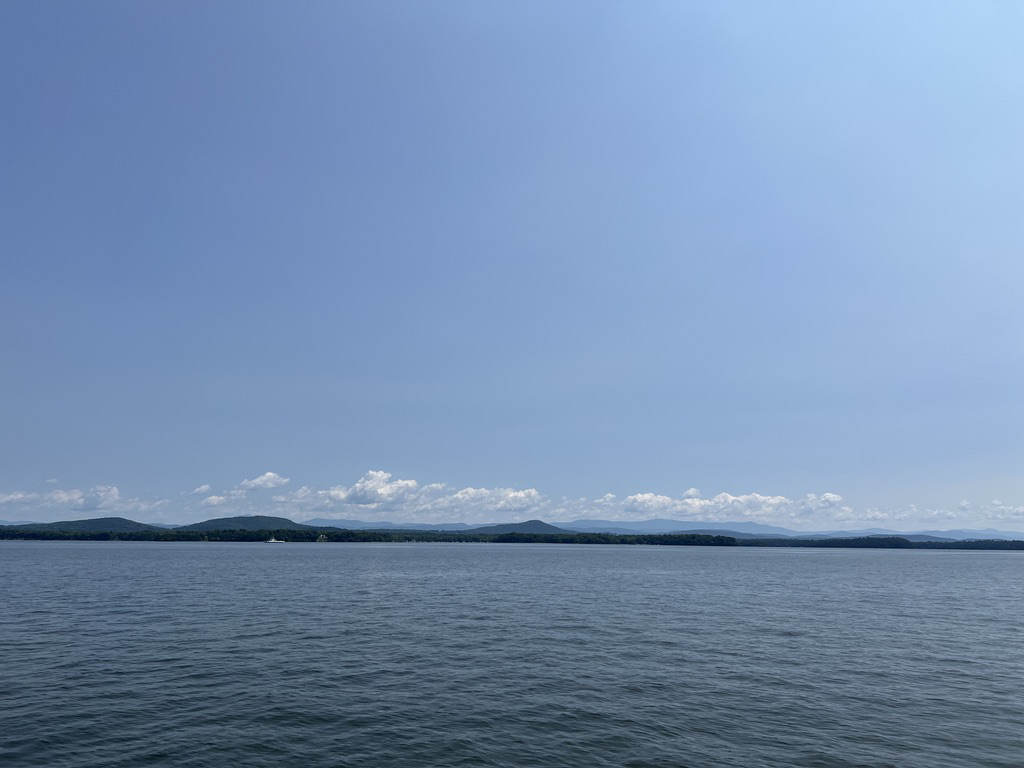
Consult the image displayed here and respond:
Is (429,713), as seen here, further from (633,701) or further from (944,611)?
(944,611)

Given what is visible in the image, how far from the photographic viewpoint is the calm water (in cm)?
2594

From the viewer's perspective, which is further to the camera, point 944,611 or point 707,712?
point 944,611

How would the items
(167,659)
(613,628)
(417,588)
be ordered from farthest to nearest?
(417,588)
(613,628)
(167,659)

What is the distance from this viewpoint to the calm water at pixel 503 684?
2594 cm

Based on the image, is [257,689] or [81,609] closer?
[257,689]

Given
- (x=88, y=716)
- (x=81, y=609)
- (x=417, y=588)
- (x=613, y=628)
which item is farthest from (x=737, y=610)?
(x=81, y=609)

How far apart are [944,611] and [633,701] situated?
62.5 metres

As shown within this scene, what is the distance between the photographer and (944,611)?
244 feet

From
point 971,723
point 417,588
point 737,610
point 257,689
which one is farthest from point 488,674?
point 417,588

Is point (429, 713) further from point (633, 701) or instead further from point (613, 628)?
point (613, 628)

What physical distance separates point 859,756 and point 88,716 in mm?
34870

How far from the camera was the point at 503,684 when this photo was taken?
119 feet

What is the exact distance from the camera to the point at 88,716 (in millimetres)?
29531

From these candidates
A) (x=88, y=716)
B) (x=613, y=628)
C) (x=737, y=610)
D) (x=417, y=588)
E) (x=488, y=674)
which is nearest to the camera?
(x=88, y=716)
